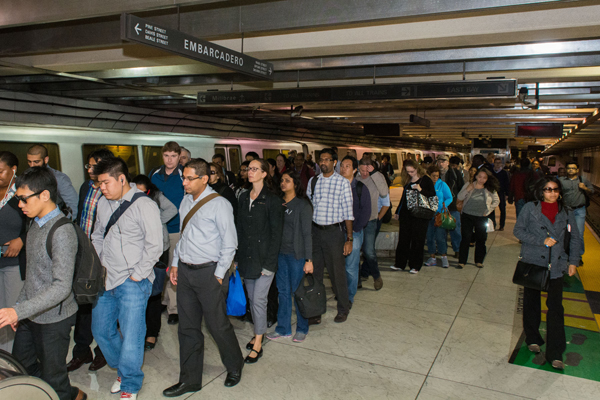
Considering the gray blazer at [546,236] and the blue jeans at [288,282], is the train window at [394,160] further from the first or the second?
the blue jeans at [288,282]

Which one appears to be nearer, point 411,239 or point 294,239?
point 294,239

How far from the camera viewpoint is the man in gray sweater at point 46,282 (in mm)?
2830

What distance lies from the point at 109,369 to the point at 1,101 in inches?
336

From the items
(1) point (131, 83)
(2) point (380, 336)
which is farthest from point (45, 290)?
(1) point (131, 83)

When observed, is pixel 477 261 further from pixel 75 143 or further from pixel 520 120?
pixel 520 120

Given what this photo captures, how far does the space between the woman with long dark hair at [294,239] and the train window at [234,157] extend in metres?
8.98

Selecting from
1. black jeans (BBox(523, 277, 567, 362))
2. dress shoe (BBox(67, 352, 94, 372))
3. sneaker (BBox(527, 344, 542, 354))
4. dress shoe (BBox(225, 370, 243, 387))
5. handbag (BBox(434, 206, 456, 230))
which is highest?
handbag (BBox(434, 206, 456, 230))

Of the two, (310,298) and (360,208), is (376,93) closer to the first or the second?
(360,208)

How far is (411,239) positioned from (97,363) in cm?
498

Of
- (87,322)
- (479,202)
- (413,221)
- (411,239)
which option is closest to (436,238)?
(411,239)

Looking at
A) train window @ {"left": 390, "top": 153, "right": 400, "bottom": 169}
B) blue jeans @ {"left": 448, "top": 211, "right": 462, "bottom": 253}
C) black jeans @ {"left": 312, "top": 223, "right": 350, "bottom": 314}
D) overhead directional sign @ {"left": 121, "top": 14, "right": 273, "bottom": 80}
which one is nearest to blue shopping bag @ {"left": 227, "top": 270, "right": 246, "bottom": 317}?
black jeans @ {"left": 312, "top": 223, "right": 350, "bottom": 314}

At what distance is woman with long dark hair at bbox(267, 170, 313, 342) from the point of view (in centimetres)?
438

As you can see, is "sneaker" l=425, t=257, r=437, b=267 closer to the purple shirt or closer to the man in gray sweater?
the purple shirt

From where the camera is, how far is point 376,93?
8031mm
